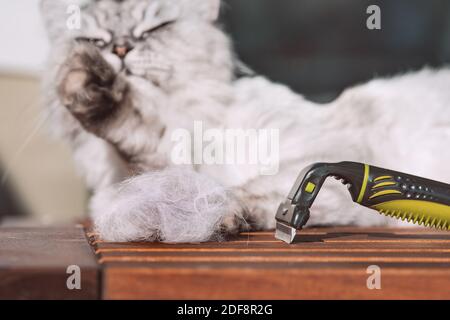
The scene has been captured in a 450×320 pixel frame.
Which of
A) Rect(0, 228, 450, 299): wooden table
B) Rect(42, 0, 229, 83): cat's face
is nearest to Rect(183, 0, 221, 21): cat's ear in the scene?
Rect(42, 0, 229, 83): cat's face

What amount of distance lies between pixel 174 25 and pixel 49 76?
302 millimetres

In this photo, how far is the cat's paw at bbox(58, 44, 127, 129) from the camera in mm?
1094

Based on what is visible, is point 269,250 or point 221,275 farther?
point 269,250

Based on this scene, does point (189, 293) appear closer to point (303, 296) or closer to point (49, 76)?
point (303, 296)

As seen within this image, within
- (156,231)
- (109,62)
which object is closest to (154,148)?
(109,62)

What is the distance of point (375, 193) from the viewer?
839 millimetres

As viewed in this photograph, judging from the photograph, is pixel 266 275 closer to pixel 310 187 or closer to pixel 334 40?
pixel 310 187

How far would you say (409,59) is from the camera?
65.8 inches

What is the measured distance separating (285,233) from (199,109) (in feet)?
1.64

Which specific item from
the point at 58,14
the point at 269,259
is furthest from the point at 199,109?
the point at 269,259

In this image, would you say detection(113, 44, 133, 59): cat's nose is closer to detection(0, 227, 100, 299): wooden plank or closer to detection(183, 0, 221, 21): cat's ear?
detection(183, 0, 221, 21): cat's ear

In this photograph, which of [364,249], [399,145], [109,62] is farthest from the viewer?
[399,145]

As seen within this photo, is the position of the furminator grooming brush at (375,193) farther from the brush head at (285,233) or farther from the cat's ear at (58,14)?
the cat's ear at (58,14)
